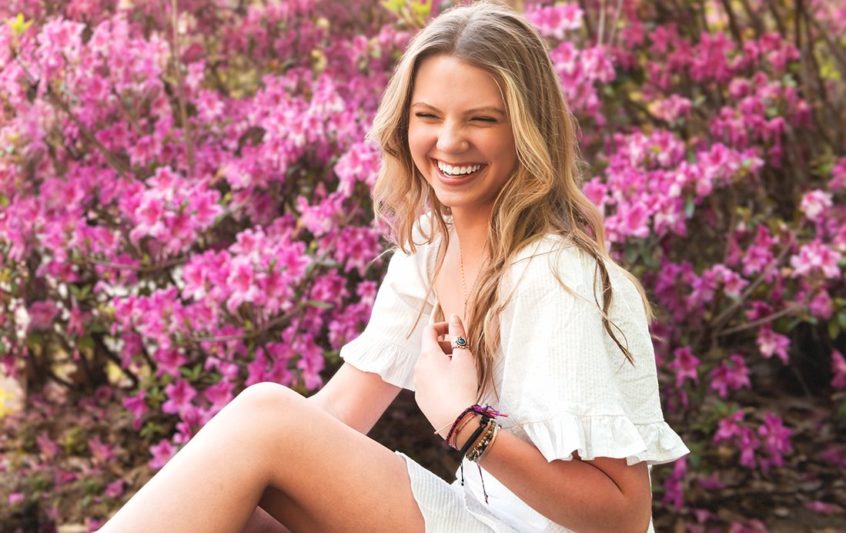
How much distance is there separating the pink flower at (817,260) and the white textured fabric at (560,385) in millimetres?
1721

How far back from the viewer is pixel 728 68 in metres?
4.04

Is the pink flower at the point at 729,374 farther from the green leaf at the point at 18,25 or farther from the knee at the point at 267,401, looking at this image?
the green leaf at the point at 18,25

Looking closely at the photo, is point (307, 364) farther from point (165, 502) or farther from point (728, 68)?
point (728, 68)

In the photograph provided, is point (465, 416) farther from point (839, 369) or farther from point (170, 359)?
point (839, 369)

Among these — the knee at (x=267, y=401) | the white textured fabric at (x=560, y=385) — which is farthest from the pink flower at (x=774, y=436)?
the knee at (x=267, y=401)

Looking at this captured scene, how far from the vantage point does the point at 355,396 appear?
86.1 inches

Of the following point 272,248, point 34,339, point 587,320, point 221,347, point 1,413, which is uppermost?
point 587,320

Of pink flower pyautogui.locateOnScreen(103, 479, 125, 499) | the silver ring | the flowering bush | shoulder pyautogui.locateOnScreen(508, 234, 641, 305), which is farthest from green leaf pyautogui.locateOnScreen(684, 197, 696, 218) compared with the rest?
pink flower pyautogui.locateOnScreen(103, 479, 125, 499)

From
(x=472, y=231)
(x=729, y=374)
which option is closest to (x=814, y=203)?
(x=729, y=374)

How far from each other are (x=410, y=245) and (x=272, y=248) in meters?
0.94

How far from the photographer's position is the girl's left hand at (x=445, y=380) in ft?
5.59

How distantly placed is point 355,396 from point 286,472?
46 cm

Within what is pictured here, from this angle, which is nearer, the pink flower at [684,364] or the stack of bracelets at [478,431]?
the stack of bracelets at [478,431]

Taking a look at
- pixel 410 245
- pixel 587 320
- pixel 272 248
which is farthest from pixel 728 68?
pixel 587 320
